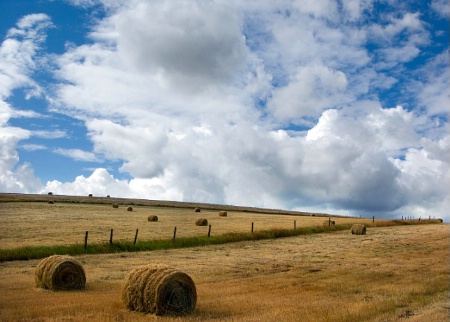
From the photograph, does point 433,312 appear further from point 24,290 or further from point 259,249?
point 259,249

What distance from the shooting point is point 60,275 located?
18.6m

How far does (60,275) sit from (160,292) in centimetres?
629

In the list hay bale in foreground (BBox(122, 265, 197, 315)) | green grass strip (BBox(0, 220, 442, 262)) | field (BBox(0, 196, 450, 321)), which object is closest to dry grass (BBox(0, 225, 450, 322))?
field (BBox(0, 196, 450, 321))

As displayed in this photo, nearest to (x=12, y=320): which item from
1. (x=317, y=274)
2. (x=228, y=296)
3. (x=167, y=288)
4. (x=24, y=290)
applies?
(x=167, y=288)

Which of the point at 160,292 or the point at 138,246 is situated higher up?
the point at 138,246

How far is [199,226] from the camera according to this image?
51.8 meters

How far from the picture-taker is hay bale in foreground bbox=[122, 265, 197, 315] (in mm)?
14391

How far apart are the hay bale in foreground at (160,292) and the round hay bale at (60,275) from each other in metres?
4.80

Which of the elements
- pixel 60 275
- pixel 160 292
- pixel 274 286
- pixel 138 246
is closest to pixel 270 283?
pixel 274 286

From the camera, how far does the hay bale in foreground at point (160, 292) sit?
1439cm

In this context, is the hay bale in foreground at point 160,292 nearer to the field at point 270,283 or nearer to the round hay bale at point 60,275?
the field at point 270,283

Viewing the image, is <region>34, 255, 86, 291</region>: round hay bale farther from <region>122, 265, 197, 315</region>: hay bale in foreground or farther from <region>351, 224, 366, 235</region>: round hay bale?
<region>351, 224, 366, 235</region>: round hay bale

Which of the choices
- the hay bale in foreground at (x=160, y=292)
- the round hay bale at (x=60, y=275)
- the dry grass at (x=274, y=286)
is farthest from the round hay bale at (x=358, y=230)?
the hay bale in foreground at (x=160, y=292)

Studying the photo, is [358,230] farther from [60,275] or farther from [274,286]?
[60,275]
